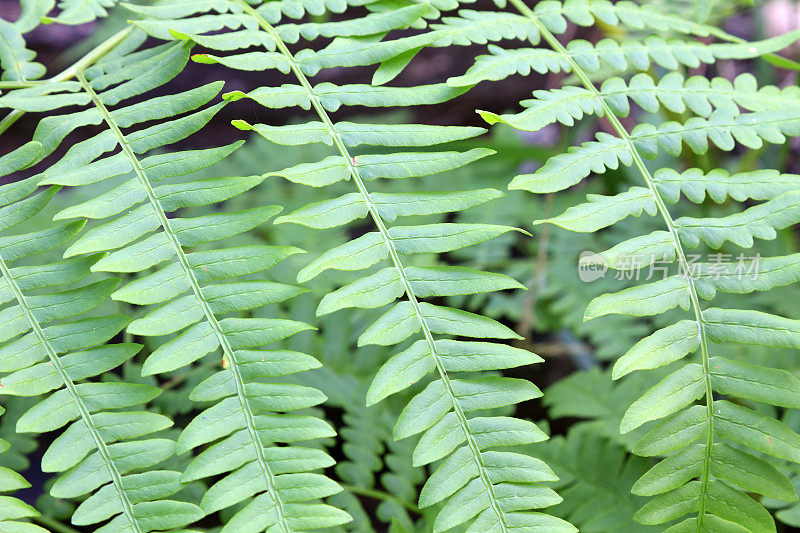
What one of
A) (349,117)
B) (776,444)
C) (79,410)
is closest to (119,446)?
(79,410)

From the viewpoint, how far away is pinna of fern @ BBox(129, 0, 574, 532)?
665mm

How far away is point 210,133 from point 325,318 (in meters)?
1.34

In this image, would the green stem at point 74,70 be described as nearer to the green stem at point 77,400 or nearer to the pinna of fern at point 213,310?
the pinna of fern at point 213,310

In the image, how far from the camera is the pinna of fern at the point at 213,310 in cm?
66

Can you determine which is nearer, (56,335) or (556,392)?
(56,335)

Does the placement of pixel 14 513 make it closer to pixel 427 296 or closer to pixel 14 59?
pixel 427 296

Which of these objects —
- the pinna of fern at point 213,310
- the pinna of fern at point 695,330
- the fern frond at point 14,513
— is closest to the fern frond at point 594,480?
the pinna of fern at point 695,330

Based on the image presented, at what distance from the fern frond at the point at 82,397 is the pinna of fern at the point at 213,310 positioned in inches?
1.8

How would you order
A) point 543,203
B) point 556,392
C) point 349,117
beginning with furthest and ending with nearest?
point 349,117, point 543,203, point 556,392

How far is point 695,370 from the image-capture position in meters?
0.70

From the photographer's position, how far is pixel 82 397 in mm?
687

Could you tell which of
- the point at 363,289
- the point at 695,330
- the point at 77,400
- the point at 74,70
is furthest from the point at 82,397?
the point at 695,330

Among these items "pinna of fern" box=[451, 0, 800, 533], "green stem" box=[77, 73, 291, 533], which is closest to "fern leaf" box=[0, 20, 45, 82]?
"green stem" box=[77, 73, 291, 533]

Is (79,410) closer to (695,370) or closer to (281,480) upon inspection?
(281,480)
